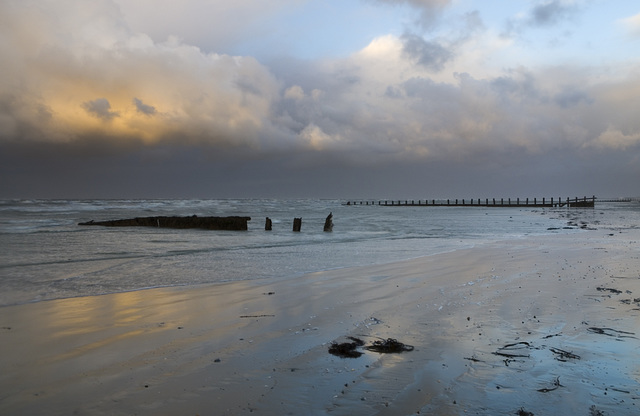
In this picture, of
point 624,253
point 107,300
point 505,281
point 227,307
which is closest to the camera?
point 227,307

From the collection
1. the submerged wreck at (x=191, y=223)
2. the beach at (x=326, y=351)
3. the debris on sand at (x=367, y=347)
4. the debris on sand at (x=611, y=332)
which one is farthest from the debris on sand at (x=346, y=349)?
the submerged wreck at (x=191, y=223)

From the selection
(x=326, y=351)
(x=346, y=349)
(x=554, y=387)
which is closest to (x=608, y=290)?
(x=554, y=387)

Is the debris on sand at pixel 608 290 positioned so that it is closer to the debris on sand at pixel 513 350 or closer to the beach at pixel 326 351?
the beach at pixel 326 351

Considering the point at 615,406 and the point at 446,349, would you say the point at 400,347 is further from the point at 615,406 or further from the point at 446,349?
the point at 615,406

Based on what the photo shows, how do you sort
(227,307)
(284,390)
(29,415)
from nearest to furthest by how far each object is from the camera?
(29,415) → (284,390) → (227,307)

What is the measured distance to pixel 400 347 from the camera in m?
4.83

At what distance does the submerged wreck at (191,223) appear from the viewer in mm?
29922

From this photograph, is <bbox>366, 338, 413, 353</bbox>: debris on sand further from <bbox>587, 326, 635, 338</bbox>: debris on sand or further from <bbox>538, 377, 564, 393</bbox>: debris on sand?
<bbox>587, 326, 635, 338</bbox>: debris on sand

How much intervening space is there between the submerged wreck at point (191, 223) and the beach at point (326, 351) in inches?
840

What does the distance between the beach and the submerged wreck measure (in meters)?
21.3

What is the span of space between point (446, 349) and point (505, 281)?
495cm

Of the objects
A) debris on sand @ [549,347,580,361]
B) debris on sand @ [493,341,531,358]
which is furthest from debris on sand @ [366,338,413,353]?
debris on sand @ [549,347,580,361]

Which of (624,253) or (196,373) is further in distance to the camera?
(624,253)

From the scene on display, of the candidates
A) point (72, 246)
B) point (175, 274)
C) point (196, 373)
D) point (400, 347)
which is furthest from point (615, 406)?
point (72, 246)
